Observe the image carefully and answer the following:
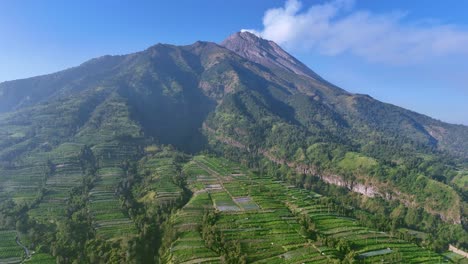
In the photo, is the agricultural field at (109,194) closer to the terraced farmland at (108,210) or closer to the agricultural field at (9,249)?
the terraced farmland at (108,210)

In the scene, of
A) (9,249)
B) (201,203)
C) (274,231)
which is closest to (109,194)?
(201,203)

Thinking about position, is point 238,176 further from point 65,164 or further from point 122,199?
point 65,164

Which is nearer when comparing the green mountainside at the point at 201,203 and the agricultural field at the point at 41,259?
the agricultural field at the point at 41,259

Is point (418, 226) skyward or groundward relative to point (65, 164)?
groundward

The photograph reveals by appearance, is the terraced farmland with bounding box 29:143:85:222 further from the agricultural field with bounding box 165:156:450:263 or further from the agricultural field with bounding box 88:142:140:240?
the agricultural field with bounding box 165:156:450:263

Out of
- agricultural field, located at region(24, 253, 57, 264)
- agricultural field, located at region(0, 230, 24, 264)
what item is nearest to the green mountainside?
agricultural field, located at region(0, 230, 24, 264)

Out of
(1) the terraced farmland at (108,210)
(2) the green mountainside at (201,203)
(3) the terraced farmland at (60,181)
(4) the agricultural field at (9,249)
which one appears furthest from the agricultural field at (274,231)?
(3) the terraced farmland at (60,181)

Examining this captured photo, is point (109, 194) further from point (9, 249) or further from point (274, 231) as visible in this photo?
point (274, 231)

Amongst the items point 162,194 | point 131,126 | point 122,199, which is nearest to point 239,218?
point 162,194
